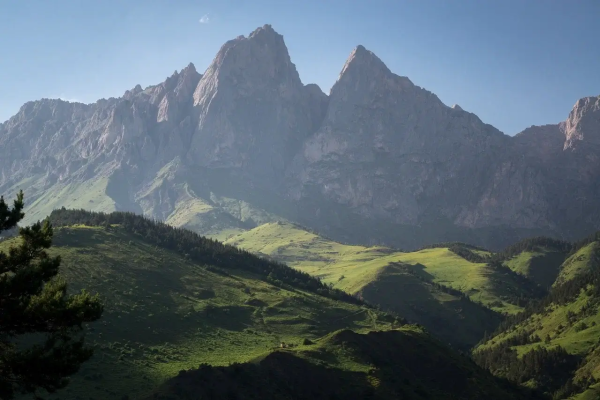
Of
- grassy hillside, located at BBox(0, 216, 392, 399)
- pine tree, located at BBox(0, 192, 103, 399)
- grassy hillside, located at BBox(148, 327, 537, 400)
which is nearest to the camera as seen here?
pine tree, located at BBox(0, 192, 103, 399)

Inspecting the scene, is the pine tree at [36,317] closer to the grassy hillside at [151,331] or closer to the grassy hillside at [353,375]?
the grassy hillside at [353,375]

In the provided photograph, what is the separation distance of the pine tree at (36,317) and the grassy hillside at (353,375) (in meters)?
62.0

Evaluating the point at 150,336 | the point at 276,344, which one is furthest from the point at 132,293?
the point at 276,344

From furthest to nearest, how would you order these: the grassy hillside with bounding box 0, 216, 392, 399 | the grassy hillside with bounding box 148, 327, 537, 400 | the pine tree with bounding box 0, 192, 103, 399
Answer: the grassy hillside with bounding box 0, 216, 392, 399, the grassy hillside with bounding box 148, 327, 537, 400, the pine tree with bounding box 0, 192, 103, 399

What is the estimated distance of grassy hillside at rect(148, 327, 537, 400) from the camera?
114 meters

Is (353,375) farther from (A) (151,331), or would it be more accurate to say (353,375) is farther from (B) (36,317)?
(B) (36,317)

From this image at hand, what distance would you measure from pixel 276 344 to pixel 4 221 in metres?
131

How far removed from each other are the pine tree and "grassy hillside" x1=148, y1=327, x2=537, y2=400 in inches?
2440

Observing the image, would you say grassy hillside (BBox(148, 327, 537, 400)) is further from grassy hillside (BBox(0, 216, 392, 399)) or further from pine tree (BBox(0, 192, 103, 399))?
pine tree (BBox(0, 192, 103, 399))

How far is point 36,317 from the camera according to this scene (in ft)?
146

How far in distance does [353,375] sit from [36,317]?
101 meters

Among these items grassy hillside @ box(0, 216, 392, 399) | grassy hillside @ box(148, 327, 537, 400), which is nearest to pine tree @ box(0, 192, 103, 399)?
grassy hillside @ box(148, 327, 537, 400)

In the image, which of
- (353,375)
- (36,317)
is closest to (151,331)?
(353,375)

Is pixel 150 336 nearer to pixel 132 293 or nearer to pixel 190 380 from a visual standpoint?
pixel 132 293
